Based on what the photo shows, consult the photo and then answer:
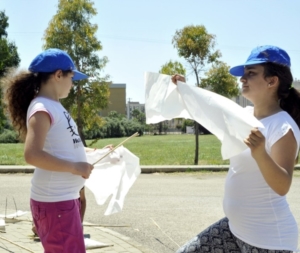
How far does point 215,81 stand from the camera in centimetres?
1731

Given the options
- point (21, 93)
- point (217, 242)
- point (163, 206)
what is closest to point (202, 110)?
A: point (217, 242)

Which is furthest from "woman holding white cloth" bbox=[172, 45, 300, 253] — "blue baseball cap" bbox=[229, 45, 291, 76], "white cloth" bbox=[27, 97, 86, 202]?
"white cloth" bbox=[27, 97, 86, 202]

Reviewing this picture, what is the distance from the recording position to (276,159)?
2902mm

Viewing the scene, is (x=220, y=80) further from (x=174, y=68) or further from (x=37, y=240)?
(x=37, y=240)

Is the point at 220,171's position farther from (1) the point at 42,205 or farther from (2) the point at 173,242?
(1) the point at 42,205

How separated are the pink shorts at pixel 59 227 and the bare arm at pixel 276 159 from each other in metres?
1.25

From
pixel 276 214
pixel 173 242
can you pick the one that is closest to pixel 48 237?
pixel 276 214

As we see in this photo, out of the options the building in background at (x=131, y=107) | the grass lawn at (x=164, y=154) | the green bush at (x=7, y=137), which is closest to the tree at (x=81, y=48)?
the grass lawn at (x=164, y=154)

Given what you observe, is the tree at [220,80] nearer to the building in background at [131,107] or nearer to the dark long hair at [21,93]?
the dark long hair at [21,93]

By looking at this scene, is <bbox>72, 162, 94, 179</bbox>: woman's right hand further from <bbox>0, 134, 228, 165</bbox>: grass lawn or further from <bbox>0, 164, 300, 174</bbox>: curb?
<bbox>0, 164, 300, 174</bbox>: curb

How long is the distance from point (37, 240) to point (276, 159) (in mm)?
4326

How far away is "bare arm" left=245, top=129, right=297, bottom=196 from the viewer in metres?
2.78

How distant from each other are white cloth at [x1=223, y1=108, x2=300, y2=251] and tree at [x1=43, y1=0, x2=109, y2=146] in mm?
19699

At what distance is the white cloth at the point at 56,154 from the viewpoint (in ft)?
11.3
